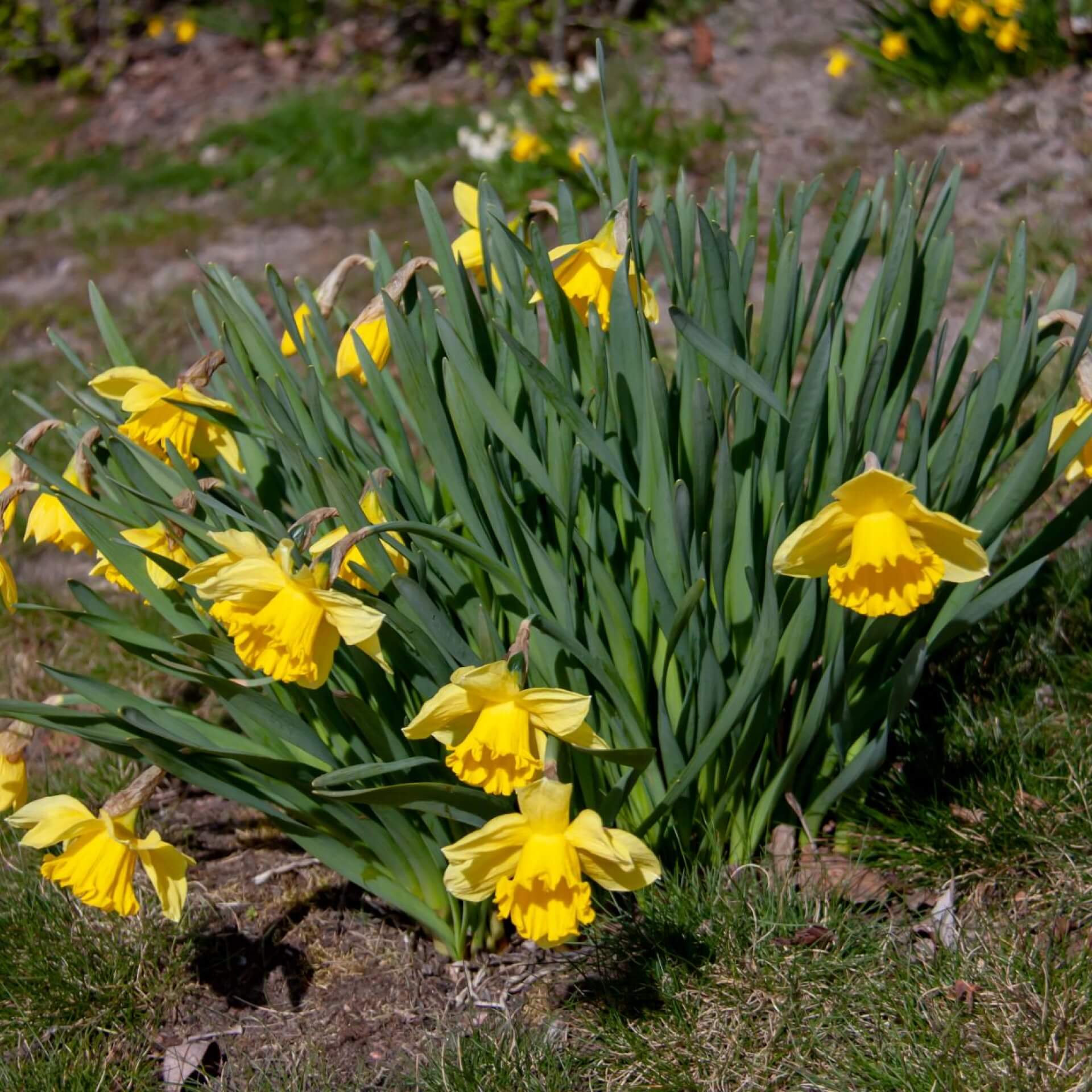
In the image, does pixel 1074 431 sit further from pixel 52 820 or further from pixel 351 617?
pixel 52 820

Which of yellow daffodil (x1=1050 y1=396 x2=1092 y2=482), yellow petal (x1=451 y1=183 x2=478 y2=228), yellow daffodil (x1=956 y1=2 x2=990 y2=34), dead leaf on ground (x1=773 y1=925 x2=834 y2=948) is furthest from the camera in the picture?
yellow daffodil (x1=956 y1=2 x2=990 y2=34)

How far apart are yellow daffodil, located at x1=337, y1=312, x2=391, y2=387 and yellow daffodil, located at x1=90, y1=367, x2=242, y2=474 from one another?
7.7 inches

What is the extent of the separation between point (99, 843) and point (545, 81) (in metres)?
4.24

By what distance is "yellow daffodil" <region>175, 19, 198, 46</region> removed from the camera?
715cm

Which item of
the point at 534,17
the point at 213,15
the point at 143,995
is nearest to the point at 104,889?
the point at 143,995

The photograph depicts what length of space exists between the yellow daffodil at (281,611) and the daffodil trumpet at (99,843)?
1.03 feet

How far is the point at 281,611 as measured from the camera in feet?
4.71

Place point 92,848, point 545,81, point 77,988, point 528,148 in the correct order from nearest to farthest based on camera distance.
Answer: point 92,848, point 77,988, point 528,148, point 545,81

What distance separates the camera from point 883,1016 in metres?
1.70

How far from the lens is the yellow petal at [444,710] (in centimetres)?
144

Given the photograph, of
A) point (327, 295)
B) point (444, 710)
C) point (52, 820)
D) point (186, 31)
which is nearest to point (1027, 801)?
point (444, 710)

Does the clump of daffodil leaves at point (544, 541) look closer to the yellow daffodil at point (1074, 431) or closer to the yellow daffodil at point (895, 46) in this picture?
the yellow daffodil at point (1074, 431)

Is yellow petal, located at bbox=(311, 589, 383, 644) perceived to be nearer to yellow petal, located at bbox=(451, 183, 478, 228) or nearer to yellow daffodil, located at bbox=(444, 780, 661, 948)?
yellow daffodil, located at bbox=(444, 780, 661, 948)

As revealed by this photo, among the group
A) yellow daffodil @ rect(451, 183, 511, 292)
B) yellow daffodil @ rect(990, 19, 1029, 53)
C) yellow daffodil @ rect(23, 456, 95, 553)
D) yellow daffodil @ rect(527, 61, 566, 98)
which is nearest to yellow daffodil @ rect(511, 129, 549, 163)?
yellow daffodil @ rect(527, 61, 566, 98)
